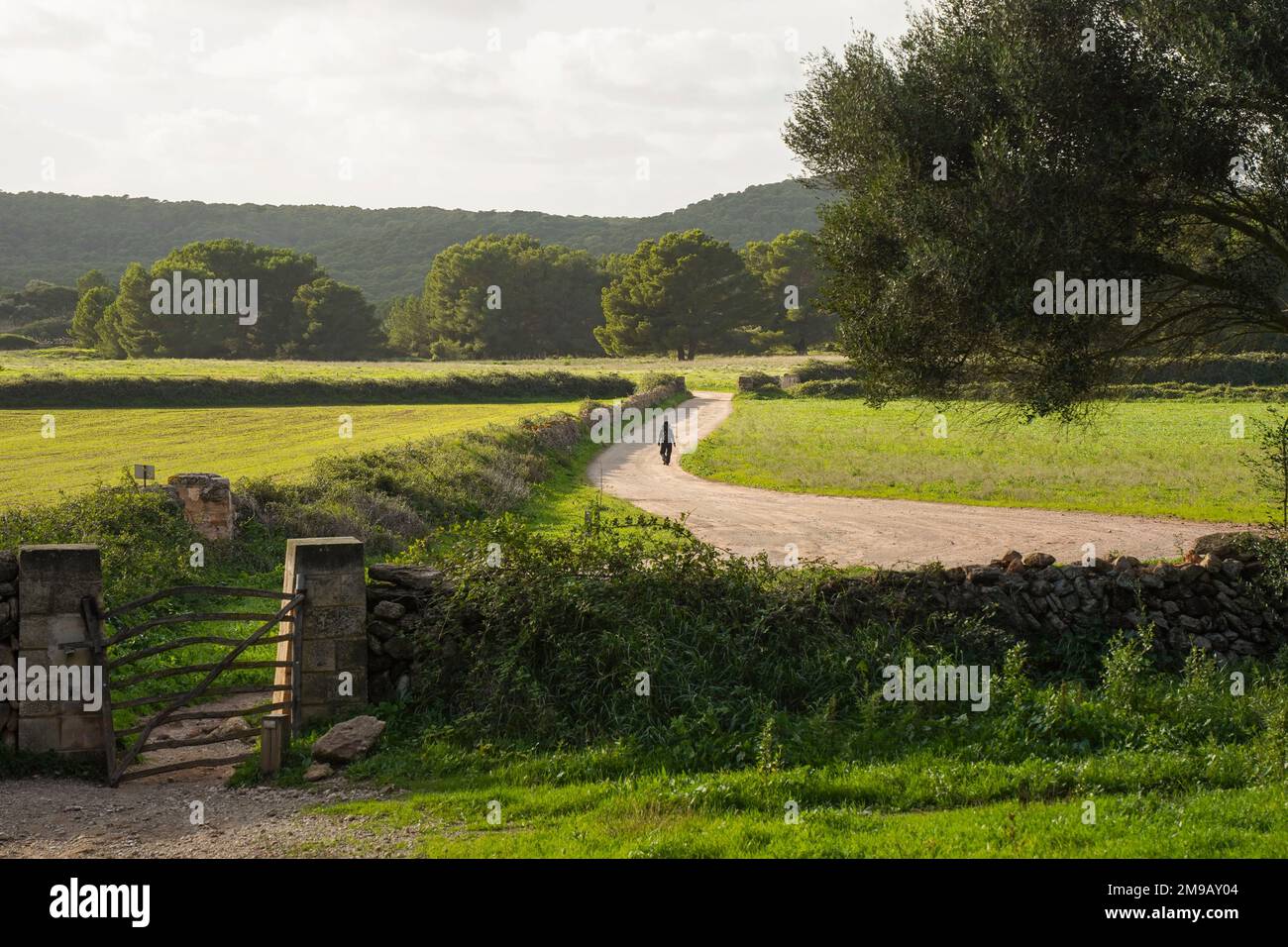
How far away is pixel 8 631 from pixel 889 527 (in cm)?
1897

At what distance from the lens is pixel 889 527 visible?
83.9 feet

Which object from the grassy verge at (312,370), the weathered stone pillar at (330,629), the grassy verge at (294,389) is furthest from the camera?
the grassy verge at (312,370)

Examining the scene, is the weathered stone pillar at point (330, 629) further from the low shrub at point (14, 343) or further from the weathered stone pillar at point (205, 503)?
the low shrub at point (14, 343)

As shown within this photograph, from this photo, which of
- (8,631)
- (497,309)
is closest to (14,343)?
(497,309)

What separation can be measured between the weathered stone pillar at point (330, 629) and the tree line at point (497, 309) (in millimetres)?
98462

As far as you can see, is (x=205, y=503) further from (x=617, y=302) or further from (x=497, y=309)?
(x=497, y=309)

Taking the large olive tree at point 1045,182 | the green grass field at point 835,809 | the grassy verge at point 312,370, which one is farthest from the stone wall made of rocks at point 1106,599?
the grassy verge at point 312,370

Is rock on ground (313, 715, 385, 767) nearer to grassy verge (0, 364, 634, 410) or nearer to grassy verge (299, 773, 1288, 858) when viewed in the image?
grassy verge (299, 773, 1288, 858)

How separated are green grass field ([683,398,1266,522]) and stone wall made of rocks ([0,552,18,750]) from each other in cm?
1516

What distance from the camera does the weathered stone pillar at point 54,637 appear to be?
10.7m

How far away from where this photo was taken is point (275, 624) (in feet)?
38.9

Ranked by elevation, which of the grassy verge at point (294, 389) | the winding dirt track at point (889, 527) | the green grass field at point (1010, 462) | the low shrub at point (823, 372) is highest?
the low shrub at point (823, 372)
